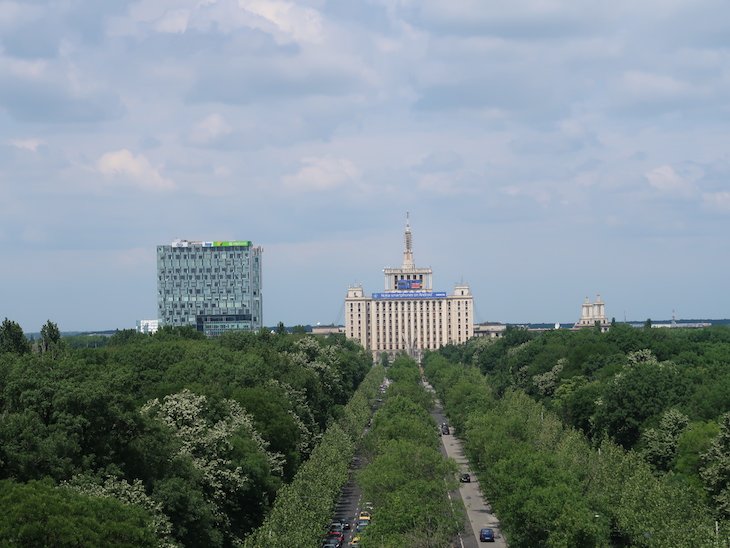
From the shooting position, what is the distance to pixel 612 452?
283 ft

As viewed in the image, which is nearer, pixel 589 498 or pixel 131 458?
pixel 131 458

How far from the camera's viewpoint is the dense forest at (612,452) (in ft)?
208

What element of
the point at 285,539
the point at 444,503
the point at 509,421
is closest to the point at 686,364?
the point at 509,421

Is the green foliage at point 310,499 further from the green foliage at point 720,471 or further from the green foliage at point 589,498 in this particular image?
the green foliage at point 720,471

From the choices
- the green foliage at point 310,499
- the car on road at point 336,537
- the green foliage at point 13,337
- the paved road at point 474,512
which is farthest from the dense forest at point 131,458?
the green foliage at point 13,337

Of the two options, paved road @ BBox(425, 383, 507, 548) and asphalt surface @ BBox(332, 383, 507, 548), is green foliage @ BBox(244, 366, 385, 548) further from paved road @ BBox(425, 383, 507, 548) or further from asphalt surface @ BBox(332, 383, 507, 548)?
paved road @ BBox(425, 383, 507, 548)

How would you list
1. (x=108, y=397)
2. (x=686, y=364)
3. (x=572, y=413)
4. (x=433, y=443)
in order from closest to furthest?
(x=108, y=397) < (x=433, y=443) < (x=572, y=413) < (x=686, y=364)

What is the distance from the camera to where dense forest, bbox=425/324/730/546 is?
208ft

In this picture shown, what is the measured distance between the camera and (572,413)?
388 feet

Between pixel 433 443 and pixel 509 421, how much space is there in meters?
7.08

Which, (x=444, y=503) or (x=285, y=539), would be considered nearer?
(x=285, y=539)

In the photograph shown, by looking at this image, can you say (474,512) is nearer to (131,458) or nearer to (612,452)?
(612,452)

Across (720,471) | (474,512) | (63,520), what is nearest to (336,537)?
(474,512)

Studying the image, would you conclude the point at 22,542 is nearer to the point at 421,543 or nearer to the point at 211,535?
the point at 211,535
